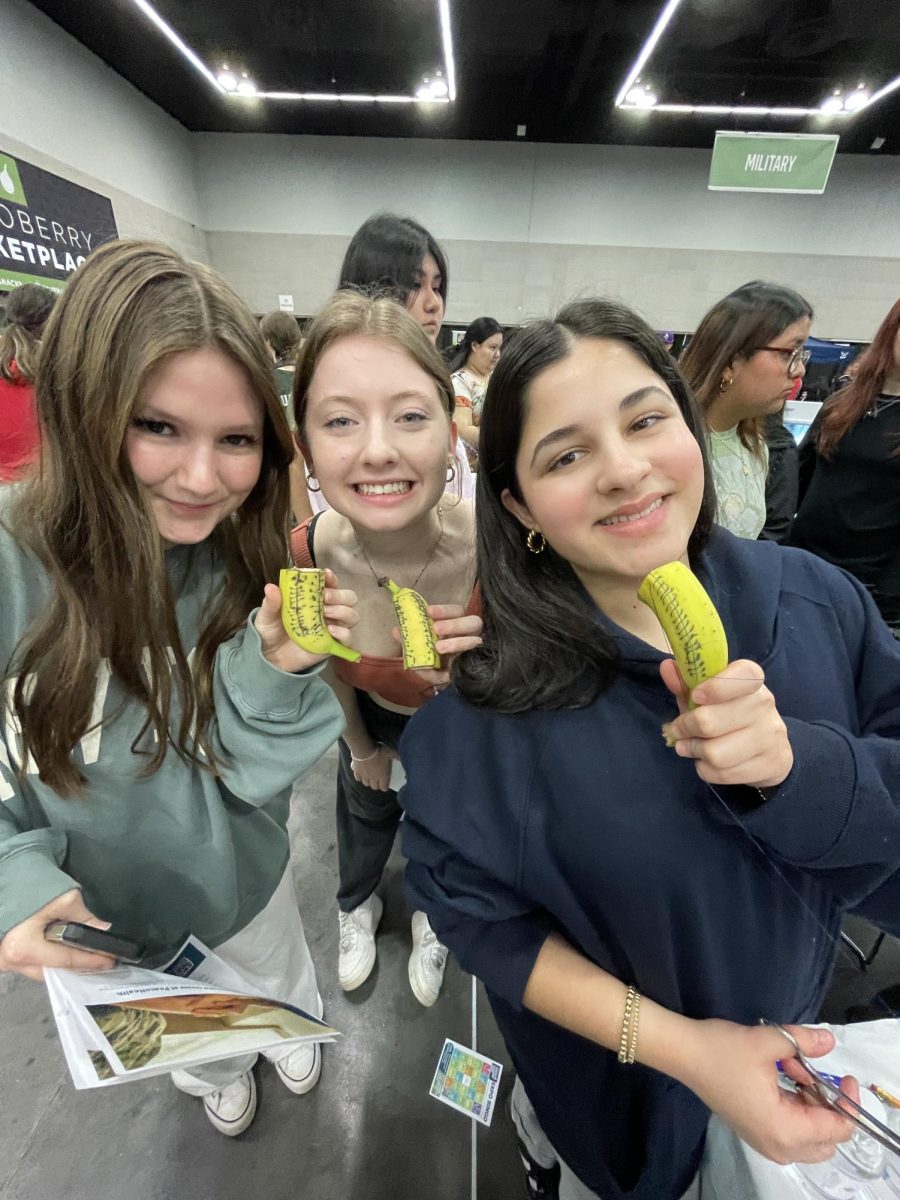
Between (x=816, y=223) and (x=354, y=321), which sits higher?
(x=816, y=223)

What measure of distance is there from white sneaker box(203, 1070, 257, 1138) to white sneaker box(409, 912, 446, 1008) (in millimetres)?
452

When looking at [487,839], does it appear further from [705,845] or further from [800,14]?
[800,14]

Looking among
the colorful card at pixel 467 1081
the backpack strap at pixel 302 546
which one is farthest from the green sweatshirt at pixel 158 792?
the colorful card at pixel 467 1081

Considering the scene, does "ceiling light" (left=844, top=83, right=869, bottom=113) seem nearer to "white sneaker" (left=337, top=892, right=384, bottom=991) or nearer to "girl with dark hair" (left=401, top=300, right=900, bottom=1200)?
"girl with dark hair" (left=401, top=300, right=900, bottom=1200)

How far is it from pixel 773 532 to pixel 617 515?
164cm

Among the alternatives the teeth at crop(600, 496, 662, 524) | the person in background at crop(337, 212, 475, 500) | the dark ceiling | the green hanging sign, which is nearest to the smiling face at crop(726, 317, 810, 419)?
the person in background at crop(337, 212, 475, 500)

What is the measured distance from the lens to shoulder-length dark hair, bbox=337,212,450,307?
4.61ft

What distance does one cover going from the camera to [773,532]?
6.42ft

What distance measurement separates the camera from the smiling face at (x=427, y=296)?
1439 mm

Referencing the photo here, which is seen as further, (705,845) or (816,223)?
(816,223)

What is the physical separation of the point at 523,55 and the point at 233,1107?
625 cm

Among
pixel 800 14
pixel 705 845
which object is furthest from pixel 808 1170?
pixel 800 14

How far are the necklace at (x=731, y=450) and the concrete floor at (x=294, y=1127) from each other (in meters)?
1.43

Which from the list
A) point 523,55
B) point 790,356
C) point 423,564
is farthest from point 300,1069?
point 523,55
